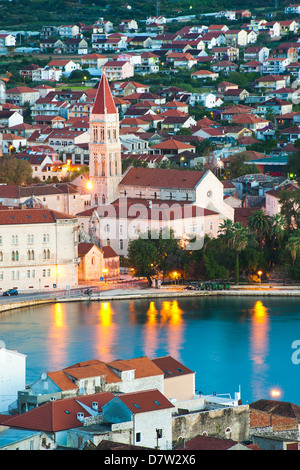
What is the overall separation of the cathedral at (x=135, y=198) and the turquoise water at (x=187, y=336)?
432 centimetres

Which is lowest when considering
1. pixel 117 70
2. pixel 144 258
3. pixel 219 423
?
pixel 219 423

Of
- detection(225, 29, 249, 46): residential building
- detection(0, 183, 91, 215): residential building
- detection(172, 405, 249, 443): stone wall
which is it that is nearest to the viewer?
detection(172, 405, 249, 443): stone wall

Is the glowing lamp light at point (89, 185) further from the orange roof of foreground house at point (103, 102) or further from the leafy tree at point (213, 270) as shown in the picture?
→ the leafy tree at point (213, 270)

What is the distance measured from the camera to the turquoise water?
30.8m

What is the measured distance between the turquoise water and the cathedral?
4.32 meters

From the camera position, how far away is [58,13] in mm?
107000

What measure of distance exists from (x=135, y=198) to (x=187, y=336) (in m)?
12.5

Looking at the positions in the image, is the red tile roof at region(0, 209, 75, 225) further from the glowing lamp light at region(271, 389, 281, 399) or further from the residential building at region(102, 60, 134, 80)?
the residential building at region(102, 60, 134, 80)

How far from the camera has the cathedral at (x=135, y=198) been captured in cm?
4421

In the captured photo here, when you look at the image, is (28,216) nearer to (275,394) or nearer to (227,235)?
(227,235)

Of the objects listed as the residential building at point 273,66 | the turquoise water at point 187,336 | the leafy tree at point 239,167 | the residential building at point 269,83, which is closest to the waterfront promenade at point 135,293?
the turquoise water at point 187,336

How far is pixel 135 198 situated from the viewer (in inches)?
1859

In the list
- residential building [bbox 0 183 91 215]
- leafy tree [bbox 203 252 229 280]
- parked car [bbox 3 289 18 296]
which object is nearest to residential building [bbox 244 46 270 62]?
residential building [bbox 0 183 91 215]

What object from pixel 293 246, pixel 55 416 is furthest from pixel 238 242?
pixel 55 416
